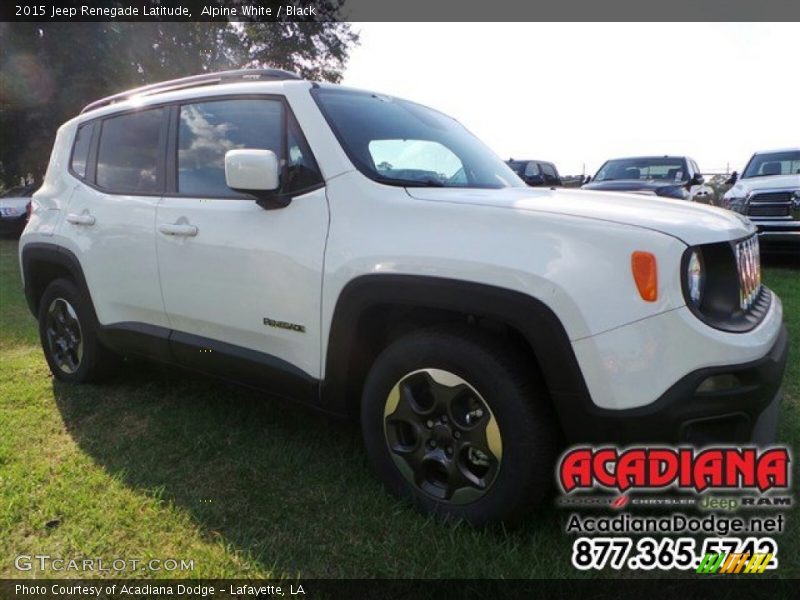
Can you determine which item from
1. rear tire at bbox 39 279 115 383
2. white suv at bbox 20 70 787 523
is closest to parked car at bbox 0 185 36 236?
rear tire at bbox 39 279 115 383

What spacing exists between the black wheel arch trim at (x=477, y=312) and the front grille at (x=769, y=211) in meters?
8.01

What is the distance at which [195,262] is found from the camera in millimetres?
2949

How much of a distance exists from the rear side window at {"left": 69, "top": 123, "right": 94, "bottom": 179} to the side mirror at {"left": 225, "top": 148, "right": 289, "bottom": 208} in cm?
183

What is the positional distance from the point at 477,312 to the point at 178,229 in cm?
169

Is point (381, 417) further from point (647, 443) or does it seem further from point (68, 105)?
point (68, 105)

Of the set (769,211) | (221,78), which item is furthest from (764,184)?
(221,78)

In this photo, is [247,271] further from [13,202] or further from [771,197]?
[13,202]

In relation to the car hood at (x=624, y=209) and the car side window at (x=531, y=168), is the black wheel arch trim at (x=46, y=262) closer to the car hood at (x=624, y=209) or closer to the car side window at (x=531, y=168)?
the car hood at (x=624, y=209)

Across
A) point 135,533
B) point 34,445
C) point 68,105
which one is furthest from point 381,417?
point 68,105

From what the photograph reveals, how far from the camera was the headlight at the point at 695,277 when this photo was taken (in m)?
1.91

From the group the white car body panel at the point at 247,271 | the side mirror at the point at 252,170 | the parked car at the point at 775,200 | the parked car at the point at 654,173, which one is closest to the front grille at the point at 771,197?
the parked car at the point at 775,200

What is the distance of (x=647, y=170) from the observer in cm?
1073

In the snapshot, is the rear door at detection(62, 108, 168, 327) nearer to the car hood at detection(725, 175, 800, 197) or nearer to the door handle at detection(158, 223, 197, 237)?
the door handle at detection(158, 223, 197, 237)

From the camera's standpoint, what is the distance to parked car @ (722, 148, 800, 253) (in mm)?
8234
